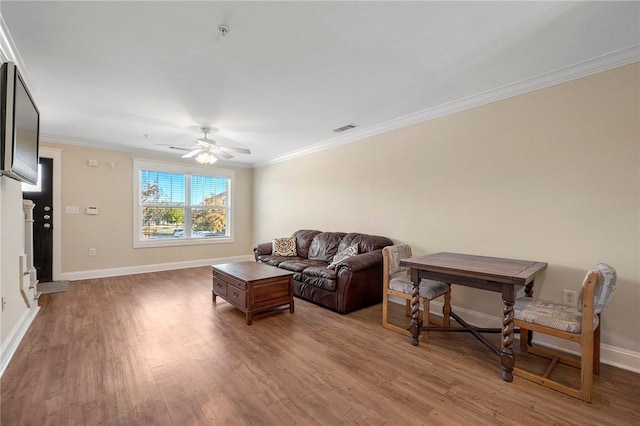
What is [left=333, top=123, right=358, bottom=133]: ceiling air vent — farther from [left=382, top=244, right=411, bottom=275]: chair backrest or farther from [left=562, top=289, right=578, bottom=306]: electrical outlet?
[left=562, top=289, right=578, bottom=306]: electrical outlet

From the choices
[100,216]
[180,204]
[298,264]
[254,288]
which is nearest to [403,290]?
[254,288]

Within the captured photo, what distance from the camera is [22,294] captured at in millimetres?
2982

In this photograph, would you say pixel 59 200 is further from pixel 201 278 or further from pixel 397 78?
pixel 397 78

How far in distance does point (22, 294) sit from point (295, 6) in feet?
12.6

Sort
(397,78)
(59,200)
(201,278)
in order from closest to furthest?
1. (397,78)
2. (59,200)
3. (201,278)

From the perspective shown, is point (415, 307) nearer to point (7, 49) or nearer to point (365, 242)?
point (365, 242)

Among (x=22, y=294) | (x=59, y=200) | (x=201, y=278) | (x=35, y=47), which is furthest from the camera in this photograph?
(x=201, y=278)

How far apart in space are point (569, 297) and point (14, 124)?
4.58 meters

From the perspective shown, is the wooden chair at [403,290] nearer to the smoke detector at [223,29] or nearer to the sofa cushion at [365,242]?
the sofa cushion at [365,242]

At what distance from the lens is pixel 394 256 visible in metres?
3.23

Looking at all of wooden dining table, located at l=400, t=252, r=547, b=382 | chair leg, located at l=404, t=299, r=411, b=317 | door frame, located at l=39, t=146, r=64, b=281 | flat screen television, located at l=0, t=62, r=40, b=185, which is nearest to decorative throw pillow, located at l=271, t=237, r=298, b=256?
chair leg, located at l=404, t=299, r=411, b=317

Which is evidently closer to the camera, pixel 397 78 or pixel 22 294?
pixel 397 78

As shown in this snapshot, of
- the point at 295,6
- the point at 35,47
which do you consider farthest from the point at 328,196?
the point at 35,47

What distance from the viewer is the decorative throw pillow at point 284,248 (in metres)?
5.09
